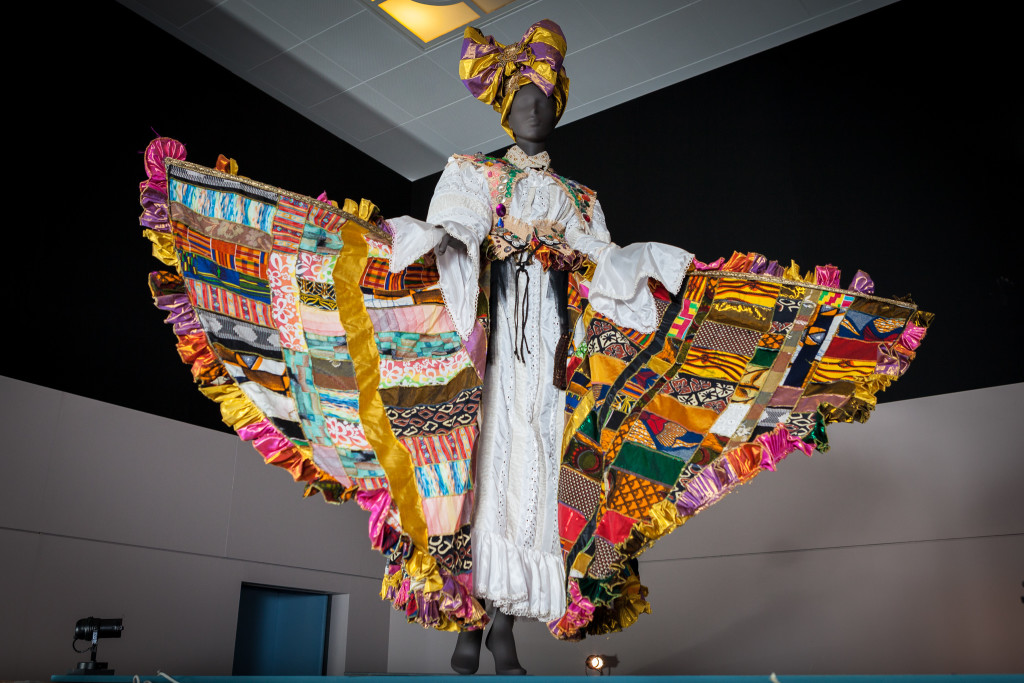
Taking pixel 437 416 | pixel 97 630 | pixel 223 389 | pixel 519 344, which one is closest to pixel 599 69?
pixel 519 344

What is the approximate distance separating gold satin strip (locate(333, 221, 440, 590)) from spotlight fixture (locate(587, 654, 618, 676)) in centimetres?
174

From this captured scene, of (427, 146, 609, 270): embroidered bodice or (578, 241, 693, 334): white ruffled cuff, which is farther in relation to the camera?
(427, 146, 609, 270): embroidered bodice

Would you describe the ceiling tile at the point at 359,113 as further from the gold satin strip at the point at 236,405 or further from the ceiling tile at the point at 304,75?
the gold satin strip at the point at 236,405

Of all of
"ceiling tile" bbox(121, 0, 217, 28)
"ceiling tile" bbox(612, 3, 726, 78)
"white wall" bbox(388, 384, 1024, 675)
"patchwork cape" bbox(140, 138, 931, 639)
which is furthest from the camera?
"ceiling tile" bbox(612, 3, 726, 78)

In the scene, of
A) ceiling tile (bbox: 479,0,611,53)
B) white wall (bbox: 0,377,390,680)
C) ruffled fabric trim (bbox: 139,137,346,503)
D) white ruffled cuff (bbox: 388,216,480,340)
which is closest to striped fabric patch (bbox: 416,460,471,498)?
ruffled fabric trim (bbox: 139,137,346,503)

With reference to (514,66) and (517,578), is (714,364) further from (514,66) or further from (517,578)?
(514,66)

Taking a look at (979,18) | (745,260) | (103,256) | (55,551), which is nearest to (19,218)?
(103,256)

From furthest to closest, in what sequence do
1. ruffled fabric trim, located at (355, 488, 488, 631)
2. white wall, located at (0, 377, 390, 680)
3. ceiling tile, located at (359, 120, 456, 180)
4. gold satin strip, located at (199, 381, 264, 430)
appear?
ceiling tile, located at (359, 120, 456, 180) → white wall, located at (0, 377, 390, 680) → gold satin strip, located at (199, 381, 264, 430) → ruffled fabric trim, located at (355, 488, 488, 631)

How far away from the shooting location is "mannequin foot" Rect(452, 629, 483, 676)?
87.8 inches

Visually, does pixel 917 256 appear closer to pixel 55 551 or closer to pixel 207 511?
pixel 207 511

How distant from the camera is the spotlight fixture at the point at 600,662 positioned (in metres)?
3.61

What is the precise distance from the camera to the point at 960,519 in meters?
3.28

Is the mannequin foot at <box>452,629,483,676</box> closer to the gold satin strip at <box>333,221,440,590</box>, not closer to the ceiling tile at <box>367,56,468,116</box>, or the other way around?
the gold satin strip at <box>333,221,440,590</box>

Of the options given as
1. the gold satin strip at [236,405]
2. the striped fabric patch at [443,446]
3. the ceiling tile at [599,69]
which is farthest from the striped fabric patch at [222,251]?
the ceiling tile at [599,69]
